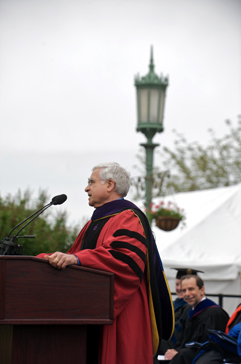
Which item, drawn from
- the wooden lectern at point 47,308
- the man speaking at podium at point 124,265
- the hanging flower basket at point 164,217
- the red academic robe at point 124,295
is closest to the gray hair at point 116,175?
the man speaking at podium at point 124,265

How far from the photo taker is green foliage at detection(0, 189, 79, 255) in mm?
10422

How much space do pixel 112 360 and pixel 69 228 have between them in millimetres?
8689

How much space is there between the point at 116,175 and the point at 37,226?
7218mm

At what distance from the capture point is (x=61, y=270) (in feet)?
9.84

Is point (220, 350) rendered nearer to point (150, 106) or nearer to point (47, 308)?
point (47, 308)

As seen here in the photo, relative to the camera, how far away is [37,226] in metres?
10.9

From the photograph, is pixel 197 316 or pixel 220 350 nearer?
pixel 220 350

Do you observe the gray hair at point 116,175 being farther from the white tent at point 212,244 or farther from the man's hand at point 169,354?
the white tent at point 212,244

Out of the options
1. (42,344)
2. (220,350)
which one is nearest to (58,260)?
(42,344)

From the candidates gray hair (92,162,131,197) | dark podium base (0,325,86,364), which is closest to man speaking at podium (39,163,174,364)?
gray hair (92,162,131,197)

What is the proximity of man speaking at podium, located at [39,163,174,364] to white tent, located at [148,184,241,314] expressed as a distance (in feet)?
19.5

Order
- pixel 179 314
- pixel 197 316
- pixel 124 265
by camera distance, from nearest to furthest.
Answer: pixel 124 265 → pixel 197 316 → pixel 179 314

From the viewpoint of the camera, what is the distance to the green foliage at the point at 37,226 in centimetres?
1042

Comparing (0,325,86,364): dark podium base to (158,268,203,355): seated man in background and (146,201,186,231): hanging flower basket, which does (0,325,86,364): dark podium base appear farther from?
(146,201,186,231): hanging flower basket
